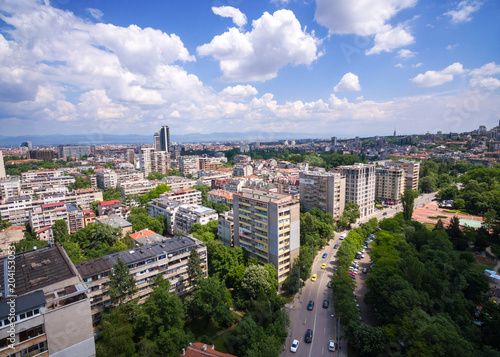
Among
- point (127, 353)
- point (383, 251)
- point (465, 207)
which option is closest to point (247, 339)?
point (127, 353)

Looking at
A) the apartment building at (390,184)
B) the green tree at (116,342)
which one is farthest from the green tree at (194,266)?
the apartment building at (390,184)

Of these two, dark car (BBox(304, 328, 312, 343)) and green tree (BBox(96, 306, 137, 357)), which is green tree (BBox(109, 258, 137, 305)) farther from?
dark car (BBox(304, 328, 312, 343))

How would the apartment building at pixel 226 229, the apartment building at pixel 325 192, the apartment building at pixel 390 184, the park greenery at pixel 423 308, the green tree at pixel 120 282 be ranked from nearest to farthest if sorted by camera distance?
the park greenery at pixel 423 308
the green tree at pixel 120 282
the apartment building at pixel 226 229
the apartment building at pixel 325 192
the apartment building at pixel 390 184

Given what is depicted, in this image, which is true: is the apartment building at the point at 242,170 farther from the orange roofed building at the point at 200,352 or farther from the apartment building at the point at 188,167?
the orange roofed building at the point at 200,352

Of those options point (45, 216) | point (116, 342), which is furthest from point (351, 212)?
point (45, 216)

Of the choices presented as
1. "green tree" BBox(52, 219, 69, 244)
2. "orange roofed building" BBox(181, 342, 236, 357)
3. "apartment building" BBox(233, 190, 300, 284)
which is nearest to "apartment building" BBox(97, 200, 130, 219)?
"green tree" BBox(52, 219, 69, 244)

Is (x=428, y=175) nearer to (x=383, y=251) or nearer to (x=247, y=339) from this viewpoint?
(x=383, y=251)
